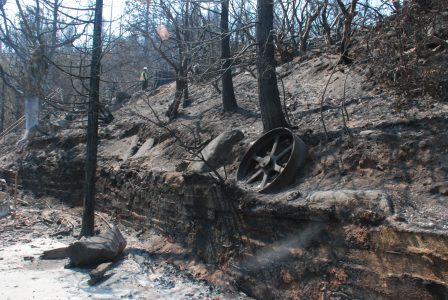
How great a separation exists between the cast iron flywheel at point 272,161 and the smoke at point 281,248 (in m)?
0.94

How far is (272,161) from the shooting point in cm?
694

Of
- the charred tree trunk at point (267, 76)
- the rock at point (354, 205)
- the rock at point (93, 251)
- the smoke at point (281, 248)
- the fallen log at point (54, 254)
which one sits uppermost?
the charred tree trunk at point (267, 76)

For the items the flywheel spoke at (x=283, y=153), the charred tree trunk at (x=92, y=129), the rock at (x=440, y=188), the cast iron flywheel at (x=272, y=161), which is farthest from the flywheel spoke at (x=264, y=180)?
the charred tree trunk at (x=92, y=129)

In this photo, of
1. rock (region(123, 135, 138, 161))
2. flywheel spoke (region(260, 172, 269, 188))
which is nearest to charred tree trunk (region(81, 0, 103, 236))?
rock (region(123, 135, 138, 161))

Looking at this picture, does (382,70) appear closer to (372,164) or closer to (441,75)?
(441,75)

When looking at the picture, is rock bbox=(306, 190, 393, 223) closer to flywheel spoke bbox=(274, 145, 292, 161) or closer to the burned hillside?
the burned hillside

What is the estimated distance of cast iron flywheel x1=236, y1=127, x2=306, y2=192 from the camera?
6488 mm

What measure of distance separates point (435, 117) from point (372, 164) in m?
1.06

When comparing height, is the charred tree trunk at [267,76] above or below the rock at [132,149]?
above

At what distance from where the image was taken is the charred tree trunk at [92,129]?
9.48 m

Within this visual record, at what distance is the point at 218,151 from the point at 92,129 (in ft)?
9.89

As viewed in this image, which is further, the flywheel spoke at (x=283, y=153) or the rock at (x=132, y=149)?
the rock at (x=132, y=149)

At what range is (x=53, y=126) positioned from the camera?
17.7 meters

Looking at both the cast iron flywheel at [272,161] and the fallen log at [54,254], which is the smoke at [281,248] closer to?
the cast iron flywheel at [272,161]
